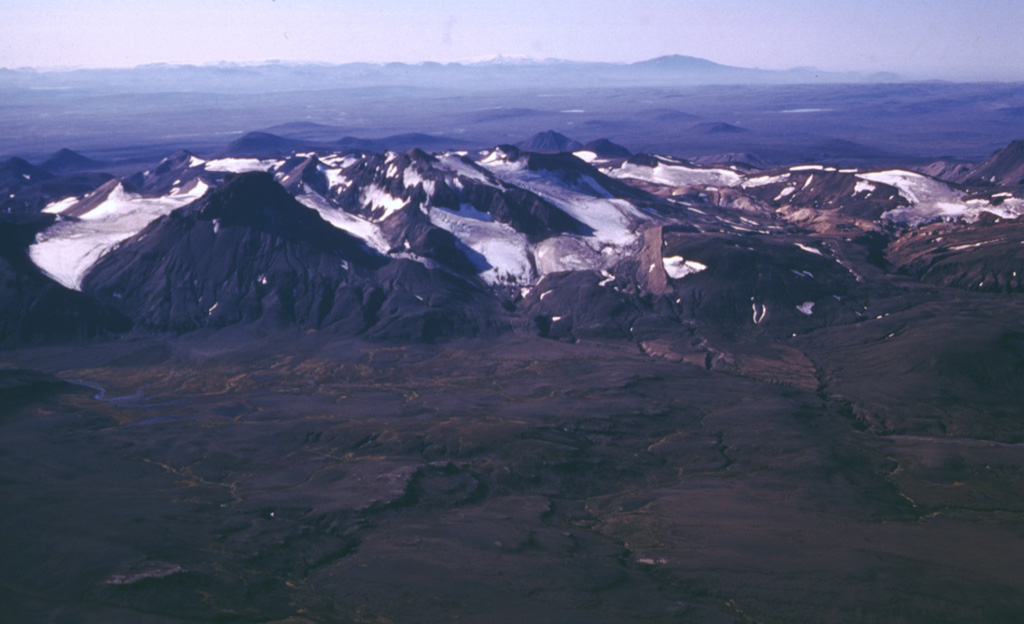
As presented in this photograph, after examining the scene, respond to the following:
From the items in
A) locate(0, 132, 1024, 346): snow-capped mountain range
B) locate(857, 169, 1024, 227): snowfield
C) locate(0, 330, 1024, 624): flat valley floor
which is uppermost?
locate(857, 169, 1024, 227): snowfield

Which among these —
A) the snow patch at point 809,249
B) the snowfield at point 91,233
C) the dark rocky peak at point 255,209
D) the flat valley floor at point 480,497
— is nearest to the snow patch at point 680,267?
the snow patch at point 809,249

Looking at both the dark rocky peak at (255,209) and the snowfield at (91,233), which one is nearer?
the snowfield at (91,233)

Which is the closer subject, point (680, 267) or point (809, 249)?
point (680, 267)

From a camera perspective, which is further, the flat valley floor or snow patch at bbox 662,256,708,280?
snow patch at bbox 662,256,708,280

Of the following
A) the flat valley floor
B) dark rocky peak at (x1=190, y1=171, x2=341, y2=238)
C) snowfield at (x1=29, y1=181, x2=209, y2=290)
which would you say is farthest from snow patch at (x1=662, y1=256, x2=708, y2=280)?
snowfield at (x1=29, y1=181, x2=209, y2=290)

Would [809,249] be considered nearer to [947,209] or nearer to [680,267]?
[680,267]

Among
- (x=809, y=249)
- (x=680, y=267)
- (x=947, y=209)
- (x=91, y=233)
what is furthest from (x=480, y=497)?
(x=947, y=209)

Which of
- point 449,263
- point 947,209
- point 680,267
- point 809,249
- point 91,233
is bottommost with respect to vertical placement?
point 449,263

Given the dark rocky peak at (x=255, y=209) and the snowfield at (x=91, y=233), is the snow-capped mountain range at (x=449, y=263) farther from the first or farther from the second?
the snowfield at (x=91, y=233)

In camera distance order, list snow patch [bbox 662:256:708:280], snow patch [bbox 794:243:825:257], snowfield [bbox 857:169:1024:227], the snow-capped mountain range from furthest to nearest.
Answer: snowfield [bbox 857:169:1024:227]
snow patch [bbox 794:243:825:257]
snow patch [bbox 662:256:708:280]
the snow-capped mountain range

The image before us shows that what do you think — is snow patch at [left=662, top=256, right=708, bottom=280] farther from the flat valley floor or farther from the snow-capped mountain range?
the flat valley floor

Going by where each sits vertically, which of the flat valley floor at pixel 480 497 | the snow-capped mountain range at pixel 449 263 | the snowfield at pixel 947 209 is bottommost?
the flat valley floor at pixel 480 497
